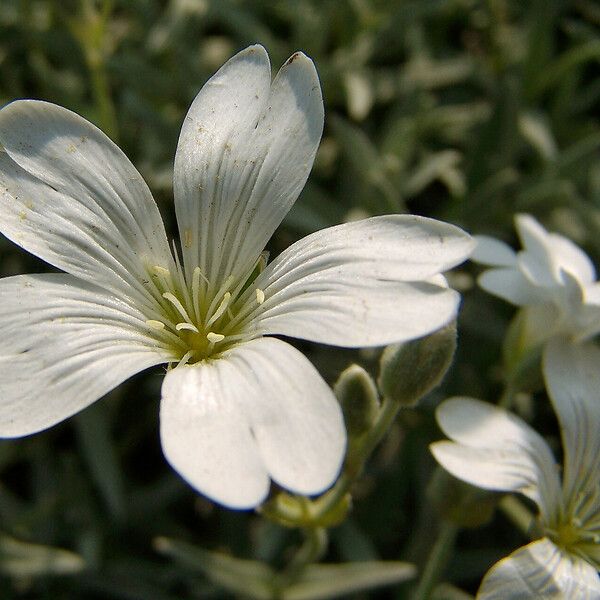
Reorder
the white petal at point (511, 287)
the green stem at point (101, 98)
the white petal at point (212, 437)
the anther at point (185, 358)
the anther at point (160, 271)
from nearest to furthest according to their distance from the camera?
the white petal at point (212, 437)
the anther at point (185, 358)
the anther at point (160, 271)
the white petal at point (511, 287)
the green stem at point (101, 98)

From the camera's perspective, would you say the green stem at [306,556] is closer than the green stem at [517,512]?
Yes

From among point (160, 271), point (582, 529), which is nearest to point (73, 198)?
point (160, 271)

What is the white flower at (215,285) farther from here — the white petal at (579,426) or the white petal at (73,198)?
the white petal at (579,426)

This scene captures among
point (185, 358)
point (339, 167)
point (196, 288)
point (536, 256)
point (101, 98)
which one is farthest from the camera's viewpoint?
point (339, 167)

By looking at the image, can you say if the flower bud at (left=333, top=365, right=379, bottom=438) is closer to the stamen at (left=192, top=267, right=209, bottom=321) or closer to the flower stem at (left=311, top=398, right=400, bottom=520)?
the flower stem at (left=311, top=398, right=400, bottom=520)

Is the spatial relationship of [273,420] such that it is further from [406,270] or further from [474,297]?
[474,297]

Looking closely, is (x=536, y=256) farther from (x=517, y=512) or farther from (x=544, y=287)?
(x=517, y=512)

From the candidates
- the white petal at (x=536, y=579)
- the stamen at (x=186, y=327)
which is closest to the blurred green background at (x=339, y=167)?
the white petal at (x=536, y=579)
